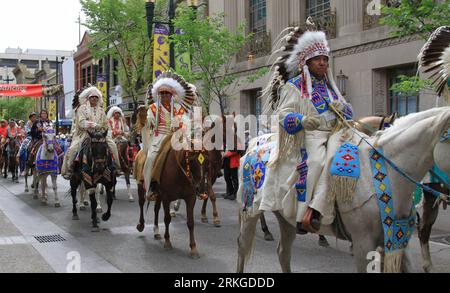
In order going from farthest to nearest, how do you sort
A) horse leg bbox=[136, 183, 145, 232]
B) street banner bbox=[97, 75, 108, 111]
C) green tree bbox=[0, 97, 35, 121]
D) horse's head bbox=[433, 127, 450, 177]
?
green tree bbox=[0, 97, 35, 121] → street banner bbox=[97, 75, 108, 111] → horse leg bbox=[136, 183, 145, 232] → horse's head bbox=[433, 127, 450, 177]

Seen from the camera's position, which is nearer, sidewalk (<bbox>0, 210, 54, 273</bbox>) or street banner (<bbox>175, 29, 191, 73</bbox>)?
sidewalk (<bbox>0, 210, 54, 273</bbox>)

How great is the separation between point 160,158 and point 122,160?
20.8ft

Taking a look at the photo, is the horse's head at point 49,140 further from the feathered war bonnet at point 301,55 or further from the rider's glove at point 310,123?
the rider's glove at point 310,123

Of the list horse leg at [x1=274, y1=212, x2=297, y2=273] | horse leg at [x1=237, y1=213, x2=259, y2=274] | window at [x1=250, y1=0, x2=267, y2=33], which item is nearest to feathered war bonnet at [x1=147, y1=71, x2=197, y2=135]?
horse leg at [x1=237, y1=213, x2=259, y2=274]

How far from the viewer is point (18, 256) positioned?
731 cm

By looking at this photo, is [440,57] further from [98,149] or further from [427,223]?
[98,149]

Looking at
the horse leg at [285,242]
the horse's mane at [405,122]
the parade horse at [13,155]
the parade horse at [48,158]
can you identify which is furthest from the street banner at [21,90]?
the horse's mane at [405,122]

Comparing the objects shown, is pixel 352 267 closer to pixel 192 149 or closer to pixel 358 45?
pixel 192 149

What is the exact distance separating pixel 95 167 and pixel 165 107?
2.32 metres

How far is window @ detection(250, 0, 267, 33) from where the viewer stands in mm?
22516

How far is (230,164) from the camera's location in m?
13.3

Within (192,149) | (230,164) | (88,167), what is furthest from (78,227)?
(230,164)

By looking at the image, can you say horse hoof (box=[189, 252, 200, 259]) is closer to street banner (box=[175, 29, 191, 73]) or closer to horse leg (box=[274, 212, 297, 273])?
horse leg (box=[274, 212, 297, 273])

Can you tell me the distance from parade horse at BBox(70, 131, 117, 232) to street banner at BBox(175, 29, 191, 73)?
767 centimetres
